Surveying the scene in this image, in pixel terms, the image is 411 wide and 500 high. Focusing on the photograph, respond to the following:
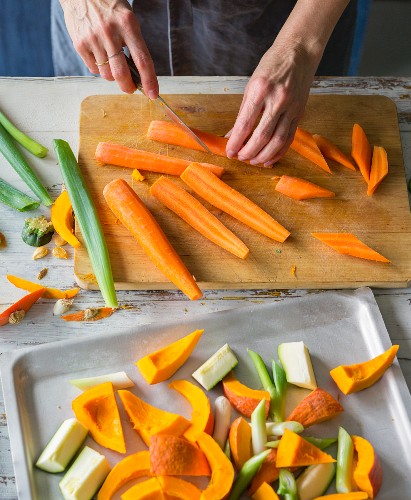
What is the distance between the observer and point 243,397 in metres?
1.93

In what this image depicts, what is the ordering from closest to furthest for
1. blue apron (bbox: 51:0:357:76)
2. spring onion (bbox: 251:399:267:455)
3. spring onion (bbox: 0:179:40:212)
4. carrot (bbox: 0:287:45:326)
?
spring onion (bbox: 251:399:267:455), carrot (bbox: 0:287:45:326), spring onion (bbox: 0:179:40:212), blue apron (bbox: 51:0:357:76)

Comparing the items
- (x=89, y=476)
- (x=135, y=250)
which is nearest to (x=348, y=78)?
(x=135, y=250)


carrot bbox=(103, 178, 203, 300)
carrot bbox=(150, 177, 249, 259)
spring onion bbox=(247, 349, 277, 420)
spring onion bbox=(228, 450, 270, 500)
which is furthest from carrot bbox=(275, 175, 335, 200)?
spring onion bbox=(228, 450, 270, 500)

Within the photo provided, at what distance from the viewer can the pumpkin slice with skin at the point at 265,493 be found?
5.77ft

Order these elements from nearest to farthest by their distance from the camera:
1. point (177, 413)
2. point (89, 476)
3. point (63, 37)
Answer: point (89, 476)
point (177, 413)
point (63, 37)

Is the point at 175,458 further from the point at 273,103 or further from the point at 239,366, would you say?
the point at 273,103

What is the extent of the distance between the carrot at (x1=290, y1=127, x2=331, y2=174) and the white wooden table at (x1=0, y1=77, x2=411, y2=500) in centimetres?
36

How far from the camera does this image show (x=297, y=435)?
5.94 ft

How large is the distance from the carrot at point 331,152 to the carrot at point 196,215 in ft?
1.63

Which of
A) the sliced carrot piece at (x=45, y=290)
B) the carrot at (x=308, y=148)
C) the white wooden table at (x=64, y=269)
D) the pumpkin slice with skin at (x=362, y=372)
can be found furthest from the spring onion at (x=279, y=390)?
the carrot at (x=308, y=148)

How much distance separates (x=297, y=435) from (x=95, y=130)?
52.2 inches

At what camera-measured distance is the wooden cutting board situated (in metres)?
2.23

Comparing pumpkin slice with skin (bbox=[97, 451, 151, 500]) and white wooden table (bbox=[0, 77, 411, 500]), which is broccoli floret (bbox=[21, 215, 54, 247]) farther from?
pumpkin slice with skin (bbox=[97, 451, 151, 500])

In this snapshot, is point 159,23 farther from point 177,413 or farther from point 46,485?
point 46,485
